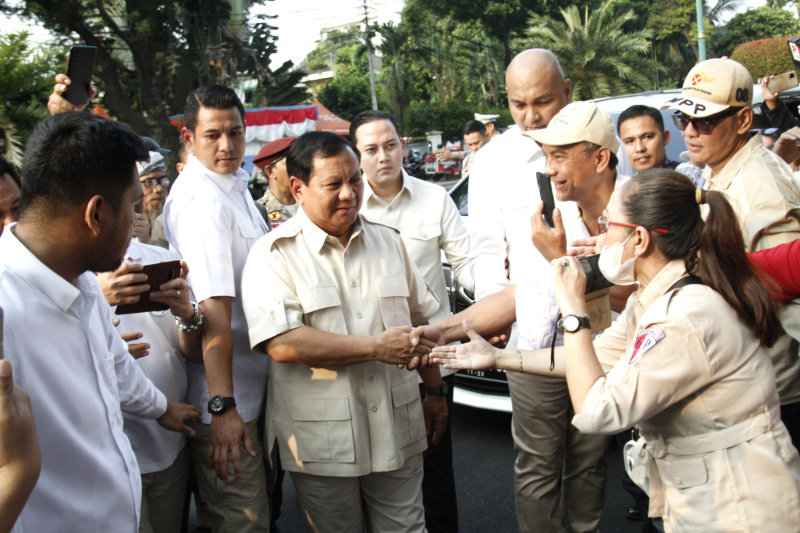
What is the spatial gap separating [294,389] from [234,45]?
23.5 m

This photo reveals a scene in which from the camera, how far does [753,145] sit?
2701 millimetres

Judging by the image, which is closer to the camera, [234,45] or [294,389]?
[294,389]

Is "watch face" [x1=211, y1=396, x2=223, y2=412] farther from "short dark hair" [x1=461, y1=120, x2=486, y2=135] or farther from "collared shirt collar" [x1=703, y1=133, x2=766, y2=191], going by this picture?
"short dark hair" [x1=461, y1=120, x2=486, y2=135]

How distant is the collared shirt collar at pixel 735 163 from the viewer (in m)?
2.67

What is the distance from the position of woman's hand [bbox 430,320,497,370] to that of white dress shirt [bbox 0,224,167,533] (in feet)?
3.90

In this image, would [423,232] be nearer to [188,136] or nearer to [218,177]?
[218,177]

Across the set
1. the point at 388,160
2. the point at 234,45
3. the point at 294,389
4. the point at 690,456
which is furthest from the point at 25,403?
the point at 234,45

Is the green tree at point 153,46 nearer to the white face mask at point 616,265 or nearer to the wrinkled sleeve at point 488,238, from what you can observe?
the wrinkled sleeve at point 488,238

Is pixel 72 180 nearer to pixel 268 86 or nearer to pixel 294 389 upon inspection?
pixel 294 389

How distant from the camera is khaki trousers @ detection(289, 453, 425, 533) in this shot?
101 inches

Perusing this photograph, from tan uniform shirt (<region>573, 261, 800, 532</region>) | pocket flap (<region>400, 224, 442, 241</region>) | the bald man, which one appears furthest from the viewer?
pocket flap (<region>400, 224, 442, 241</region>)

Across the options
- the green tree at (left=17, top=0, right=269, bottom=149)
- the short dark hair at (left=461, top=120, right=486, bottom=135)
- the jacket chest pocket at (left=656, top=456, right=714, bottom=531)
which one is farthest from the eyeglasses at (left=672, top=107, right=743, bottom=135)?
the green tree at (left=17, top=0, right=269, bottom=149)

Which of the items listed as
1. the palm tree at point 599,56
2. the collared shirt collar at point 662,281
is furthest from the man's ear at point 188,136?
the palm tree at point 599,56

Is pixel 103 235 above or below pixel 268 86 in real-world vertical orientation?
below
